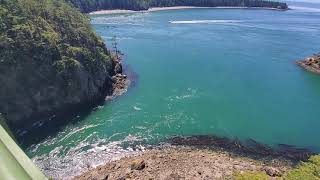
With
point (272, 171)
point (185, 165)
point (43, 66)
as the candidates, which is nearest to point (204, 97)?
point (185, 165)

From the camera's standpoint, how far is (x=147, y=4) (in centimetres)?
17238

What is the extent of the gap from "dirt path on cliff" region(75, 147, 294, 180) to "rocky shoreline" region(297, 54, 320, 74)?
4039 centimetres

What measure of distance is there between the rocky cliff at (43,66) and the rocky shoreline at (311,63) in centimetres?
4011

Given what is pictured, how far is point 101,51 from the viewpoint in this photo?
6128cm

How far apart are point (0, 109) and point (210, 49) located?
52.8 m

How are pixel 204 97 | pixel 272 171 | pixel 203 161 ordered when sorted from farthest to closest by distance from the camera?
pixel 204 97, pixel 203 161, pixel 272 171

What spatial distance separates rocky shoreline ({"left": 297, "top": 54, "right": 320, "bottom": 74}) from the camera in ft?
239

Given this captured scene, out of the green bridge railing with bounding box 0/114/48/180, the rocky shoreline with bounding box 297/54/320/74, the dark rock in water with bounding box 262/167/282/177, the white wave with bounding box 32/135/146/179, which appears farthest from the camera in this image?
the rocky shoreline with bounding box 297/54/320/74

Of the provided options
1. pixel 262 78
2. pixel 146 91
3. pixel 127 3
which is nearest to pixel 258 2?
pixel 127 3

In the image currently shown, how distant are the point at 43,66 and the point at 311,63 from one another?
53.3 m

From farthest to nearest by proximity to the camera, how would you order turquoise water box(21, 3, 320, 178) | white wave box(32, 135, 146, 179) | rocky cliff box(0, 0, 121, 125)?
rocky cliff box(0, 0, 121, 125) < turquoise water box(21, 3, 320, 178) < white wave box(32, 135, 146, 179)

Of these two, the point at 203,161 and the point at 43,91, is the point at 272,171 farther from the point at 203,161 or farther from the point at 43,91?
the point at 43,91

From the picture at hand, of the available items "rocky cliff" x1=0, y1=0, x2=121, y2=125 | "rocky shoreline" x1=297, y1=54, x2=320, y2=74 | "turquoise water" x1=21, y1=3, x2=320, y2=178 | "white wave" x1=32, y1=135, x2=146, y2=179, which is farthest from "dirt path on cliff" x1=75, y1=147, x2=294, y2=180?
"rocky shoreline" x1=297, y1=54, x2=320, y2=74

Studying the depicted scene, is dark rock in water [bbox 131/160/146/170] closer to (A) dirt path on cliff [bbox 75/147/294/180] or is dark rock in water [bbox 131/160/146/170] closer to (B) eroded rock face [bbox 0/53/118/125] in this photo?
(A) dirt path on cliff [bbox 75/147/294/180]
